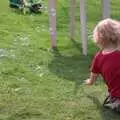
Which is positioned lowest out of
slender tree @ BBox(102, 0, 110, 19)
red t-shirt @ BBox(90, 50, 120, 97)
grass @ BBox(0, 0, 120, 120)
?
grass @ BBox(0, 0, 120, 120)

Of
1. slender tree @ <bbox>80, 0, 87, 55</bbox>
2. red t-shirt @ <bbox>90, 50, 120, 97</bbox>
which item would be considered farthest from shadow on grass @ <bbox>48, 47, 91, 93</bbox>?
red t-shirt @ <bbox>90, 50, 120, 97</bbox>

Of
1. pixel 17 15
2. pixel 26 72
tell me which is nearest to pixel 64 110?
pixel 26 72

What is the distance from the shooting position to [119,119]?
12.3ft

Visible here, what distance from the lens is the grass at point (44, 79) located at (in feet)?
12.6

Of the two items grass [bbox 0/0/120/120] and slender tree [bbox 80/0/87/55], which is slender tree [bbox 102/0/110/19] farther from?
grass [bbox 0/0/120/120]

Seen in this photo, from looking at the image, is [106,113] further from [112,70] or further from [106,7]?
Result: [106,7]

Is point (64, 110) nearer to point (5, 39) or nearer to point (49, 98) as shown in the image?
point (49, 98)

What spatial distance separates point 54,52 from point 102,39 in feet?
6.14

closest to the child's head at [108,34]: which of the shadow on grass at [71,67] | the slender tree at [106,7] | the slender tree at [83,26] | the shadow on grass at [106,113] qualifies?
the shadow on grass at [106,113]

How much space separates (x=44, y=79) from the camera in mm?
4684

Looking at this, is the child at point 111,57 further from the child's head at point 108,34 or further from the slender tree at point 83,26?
the slender tree at point 83,26

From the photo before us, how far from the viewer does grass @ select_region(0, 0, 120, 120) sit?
386cm

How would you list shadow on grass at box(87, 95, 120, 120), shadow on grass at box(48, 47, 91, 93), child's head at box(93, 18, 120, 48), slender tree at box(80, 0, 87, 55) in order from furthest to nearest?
slender tree at box(80, 0, 87, 55)
shadow on grass at box(48, 47, 91, 93)
child's head at box(93, 18, 120, 48)
shadow on grass at box(87, 95, 120, 120)

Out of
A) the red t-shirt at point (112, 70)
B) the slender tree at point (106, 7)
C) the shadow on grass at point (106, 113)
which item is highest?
the slender tree at point (106, 7)
